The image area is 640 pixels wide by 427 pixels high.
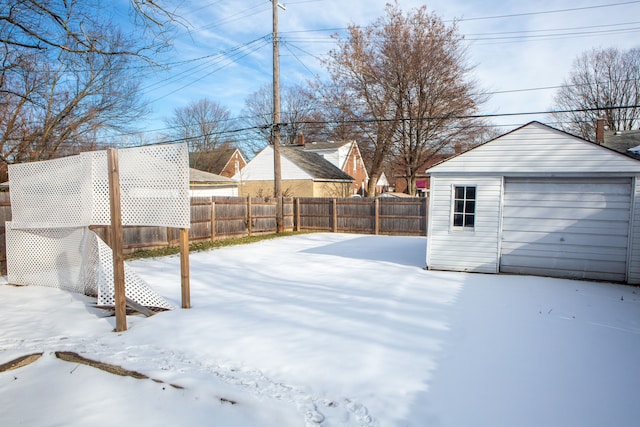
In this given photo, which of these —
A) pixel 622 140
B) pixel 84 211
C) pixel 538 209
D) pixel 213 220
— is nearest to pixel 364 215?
pixel 213 220

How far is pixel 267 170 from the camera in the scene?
25.7 metres

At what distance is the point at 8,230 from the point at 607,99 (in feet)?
119

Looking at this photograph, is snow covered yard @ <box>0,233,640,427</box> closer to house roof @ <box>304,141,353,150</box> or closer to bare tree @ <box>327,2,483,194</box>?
bare tree @ <box>327,2,483,194</box>

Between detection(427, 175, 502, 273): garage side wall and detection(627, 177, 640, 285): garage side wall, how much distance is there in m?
2.43

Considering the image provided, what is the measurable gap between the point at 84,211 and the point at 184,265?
5.86 ft

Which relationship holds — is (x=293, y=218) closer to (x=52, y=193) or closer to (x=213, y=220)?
(x=213, y=220)

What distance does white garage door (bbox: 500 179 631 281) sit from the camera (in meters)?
7.71

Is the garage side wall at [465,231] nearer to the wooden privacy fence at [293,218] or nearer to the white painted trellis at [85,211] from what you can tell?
the white painted trellis at [85,211]

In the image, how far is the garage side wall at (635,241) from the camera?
748cm

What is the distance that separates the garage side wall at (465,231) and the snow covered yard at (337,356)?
1425mm

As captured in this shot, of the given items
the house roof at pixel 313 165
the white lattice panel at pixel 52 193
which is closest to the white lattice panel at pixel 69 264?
the white lattice panel at pixel 52 193

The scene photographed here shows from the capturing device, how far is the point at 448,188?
8.78m

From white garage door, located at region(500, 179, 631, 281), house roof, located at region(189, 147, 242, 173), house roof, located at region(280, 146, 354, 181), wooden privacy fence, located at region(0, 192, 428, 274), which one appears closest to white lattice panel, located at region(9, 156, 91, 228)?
wooden privacy fence, located at region(0, 192, 428, 274)

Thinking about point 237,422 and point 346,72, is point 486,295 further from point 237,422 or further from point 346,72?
point 346,72
